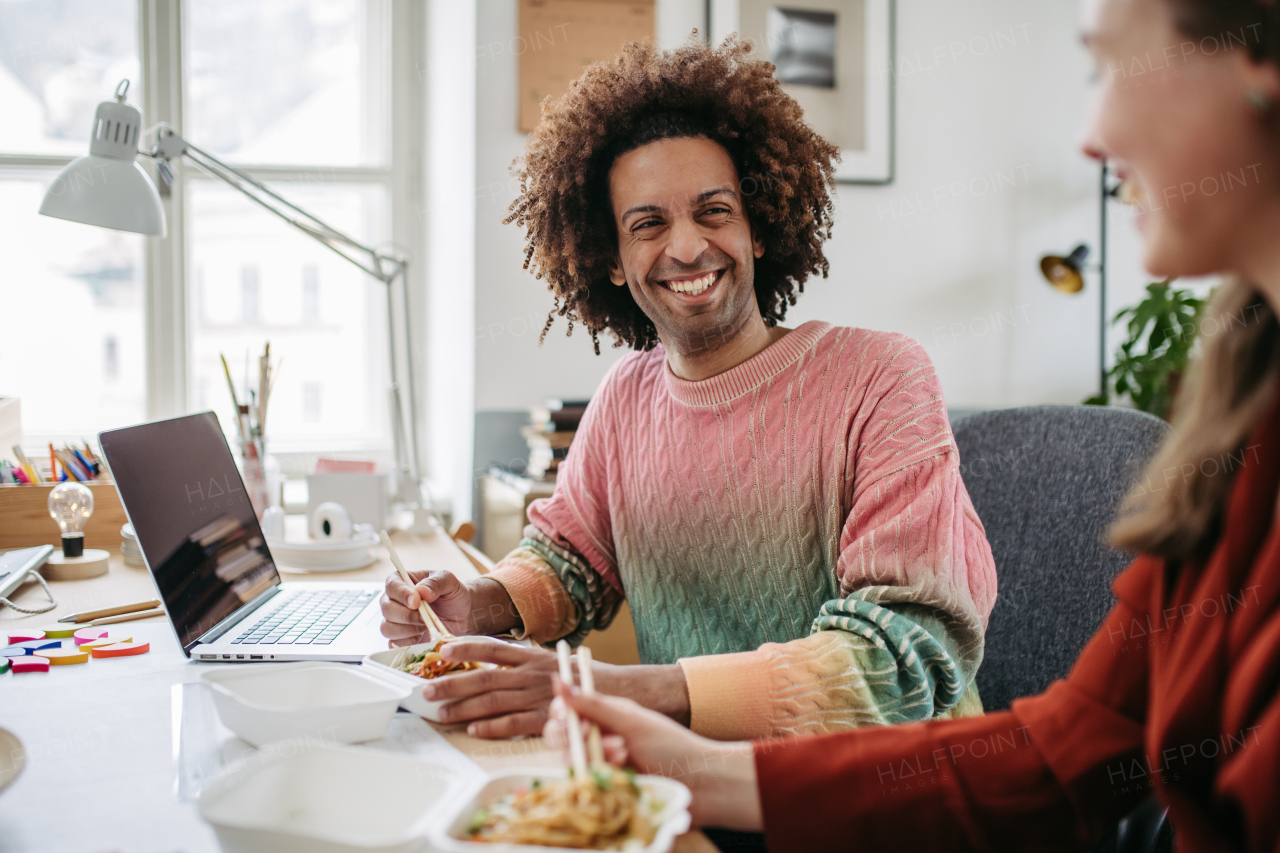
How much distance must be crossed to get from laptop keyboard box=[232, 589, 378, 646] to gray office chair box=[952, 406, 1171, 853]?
82cm

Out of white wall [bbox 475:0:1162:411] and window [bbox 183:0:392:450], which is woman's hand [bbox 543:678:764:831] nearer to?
white wall [bbox 475:0:1162:411]

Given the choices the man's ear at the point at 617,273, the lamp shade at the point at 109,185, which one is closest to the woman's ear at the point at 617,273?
the man's ear at the point at 617,273

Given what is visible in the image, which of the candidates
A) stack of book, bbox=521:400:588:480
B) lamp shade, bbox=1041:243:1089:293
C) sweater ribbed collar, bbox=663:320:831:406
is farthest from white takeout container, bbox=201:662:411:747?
lamp shade, bbox=1041:243:1089:293

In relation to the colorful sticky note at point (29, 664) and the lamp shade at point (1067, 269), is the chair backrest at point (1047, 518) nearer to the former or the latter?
the colorful sticky note at point (29, 664)

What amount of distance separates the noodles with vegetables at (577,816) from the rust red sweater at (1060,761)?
0.16 m

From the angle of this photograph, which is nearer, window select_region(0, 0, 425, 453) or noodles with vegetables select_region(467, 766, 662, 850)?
noodles with vegetables select_region(467, 766, 662, 850)

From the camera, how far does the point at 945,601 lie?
94cm

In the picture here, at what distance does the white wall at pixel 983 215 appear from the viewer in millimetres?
2527

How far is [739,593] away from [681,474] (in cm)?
17

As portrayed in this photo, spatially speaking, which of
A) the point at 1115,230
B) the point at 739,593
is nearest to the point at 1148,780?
the point at 739,593

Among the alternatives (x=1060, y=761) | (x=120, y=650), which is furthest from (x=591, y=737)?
(x=120, y=650)

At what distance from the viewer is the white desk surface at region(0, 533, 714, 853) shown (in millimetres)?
620

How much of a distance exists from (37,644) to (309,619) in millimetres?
288

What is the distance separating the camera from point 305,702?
0.80 meters
